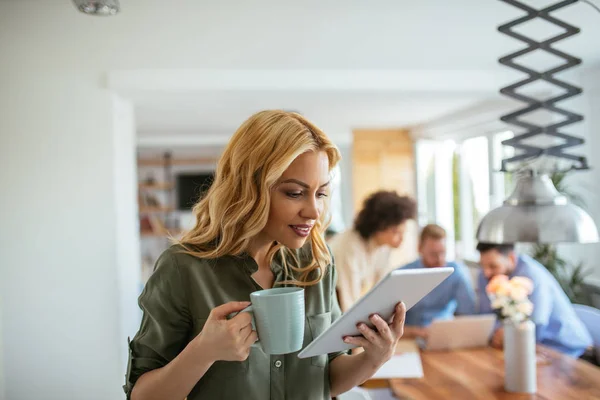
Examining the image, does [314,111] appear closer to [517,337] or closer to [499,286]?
[499,286]

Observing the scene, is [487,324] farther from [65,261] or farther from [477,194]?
[477,194]

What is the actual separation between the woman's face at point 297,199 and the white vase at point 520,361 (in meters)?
1.21

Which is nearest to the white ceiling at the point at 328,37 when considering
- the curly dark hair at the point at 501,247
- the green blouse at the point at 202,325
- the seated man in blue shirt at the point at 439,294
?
the seated man in blue shirt at the point at 439,294

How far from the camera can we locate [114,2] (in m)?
2.42

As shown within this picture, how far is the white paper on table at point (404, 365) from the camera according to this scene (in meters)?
2.08

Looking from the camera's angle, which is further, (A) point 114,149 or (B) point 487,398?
(A) point 114,149

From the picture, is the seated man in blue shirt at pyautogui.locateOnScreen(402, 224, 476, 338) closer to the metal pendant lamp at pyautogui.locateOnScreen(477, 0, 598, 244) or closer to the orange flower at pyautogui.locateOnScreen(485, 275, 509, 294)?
the orange flower at pyautogui.locateOnScreen(485, 275, 509, 294)

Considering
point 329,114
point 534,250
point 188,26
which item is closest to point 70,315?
point 188,26

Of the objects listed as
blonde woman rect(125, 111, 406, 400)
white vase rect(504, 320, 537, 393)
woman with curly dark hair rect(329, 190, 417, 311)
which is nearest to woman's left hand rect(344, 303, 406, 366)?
blonde woman rect(125, 111, 406, 400)

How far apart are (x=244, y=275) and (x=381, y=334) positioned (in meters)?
0.31

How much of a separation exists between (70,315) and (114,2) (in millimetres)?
1762

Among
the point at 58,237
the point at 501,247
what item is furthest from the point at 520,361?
the point at 58,237

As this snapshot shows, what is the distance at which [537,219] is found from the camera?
160 centimetres

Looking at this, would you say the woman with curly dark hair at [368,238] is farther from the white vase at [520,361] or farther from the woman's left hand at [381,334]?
the woman's left hand at [381,334]
